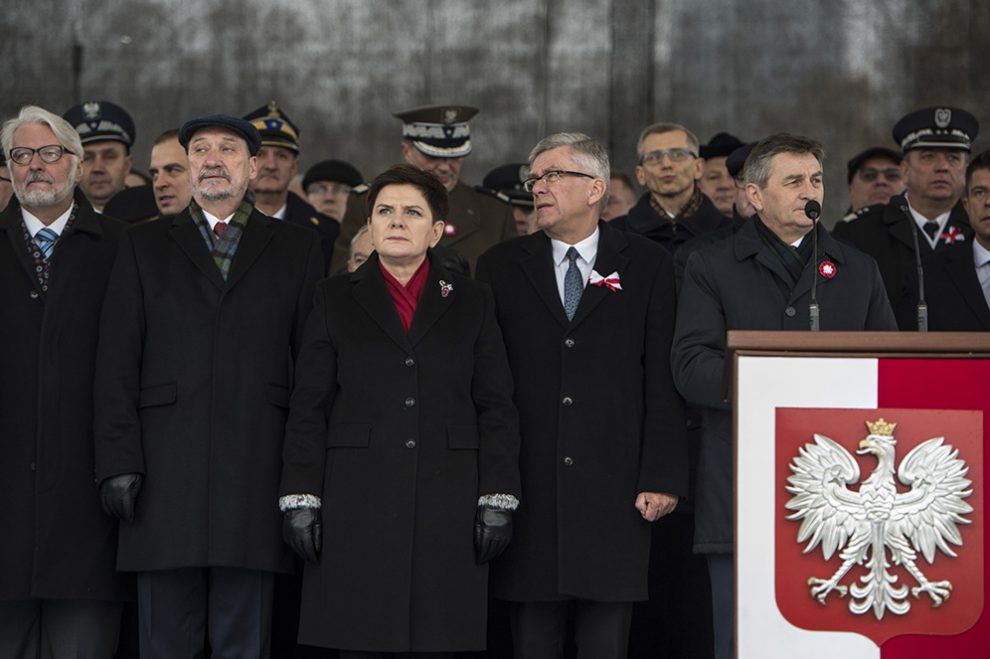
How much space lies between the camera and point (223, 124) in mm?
4453

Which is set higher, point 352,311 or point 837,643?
point 352,311

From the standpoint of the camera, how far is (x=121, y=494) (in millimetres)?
4156

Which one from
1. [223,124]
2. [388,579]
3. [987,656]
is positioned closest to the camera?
[987,656]

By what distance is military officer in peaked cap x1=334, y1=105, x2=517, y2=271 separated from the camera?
593 cm

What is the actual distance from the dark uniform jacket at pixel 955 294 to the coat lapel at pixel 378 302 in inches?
71.2

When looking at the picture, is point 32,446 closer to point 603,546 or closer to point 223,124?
point 223,124

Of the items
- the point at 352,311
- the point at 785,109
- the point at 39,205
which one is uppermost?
the point at 785,109

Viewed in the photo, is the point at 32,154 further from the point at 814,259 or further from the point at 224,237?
the point at 814,259

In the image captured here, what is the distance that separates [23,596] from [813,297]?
234 centimetres

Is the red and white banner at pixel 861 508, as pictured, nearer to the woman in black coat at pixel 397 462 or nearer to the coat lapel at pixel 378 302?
the woman in black coat at pixel 397 462

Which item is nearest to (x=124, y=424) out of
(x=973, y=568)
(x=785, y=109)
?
(x=973, y=568)

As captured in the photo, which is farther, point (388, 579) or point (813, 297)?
point (388, 579)

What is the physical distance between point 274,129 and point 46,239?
7.05ft

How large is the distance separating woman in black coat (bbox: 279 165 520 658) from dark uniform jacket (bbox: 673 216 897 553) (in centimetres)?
53
